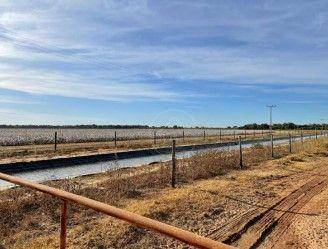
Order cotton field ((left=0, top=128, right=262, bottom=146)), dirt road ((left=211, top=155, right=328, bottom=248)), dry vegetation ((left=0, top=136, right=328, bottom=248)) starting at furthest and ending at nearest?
cotton field ((left=0, top=128, right=262, bottom=146)) < dirt road ((left=211, top=155, right=328, bottom=248)) < dry vegetation ((left=0, top=136, right=328, bottom=248))

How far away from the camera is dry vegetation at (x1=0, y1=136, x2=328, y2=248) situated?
859 cm

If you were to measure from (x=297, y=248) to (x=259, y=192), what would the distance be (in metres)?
5.90

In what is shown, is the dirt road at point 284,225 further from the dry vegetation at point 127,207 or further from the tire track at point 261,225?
the dry vegetation at point 127,207

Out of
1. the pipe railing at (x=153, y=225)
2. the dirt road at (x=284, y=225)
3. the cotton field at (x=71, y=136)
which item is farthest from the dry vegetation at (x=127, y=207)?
the cotton field at (x=71, y=136)

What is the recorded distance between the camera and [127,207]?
11383 mm

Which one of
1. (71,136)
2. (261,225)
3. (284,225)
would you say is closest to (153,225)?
(261,225)

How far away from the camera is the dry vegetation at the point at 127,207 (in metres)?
8.59

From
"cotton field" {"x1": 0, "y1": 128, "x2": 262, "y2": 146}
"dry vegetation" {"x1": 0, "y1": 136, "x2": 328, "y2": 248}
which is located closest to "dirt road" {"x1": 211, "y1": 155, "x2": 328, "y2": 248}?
"dry vegetation" {"x1": 0, "y1": 136, "x2": 328, "y2": 248}

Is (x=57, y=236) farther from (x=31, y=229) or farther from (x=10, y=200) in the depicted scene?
(x=10, y=200)

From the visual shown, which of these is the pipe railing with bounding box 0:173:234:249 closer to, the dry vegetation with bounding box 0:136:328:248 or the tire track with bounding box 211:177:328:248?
the dry vegetation with bounding box 0:136:328:248

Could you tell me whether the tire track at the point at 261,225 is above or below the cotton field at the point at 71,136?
below

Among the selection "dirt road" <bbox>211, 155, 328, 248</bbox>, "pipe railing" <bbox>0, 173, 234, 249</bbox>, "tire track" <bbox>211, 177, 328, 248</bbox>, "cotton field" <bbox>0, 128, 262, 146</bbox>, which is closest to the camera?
"pipe railing" <bbox>0, 173, 234, 249</bbox>

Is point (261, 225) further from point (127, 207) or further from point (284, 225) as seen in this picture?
point (127, 207)

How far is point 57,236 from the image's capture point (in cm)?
867
